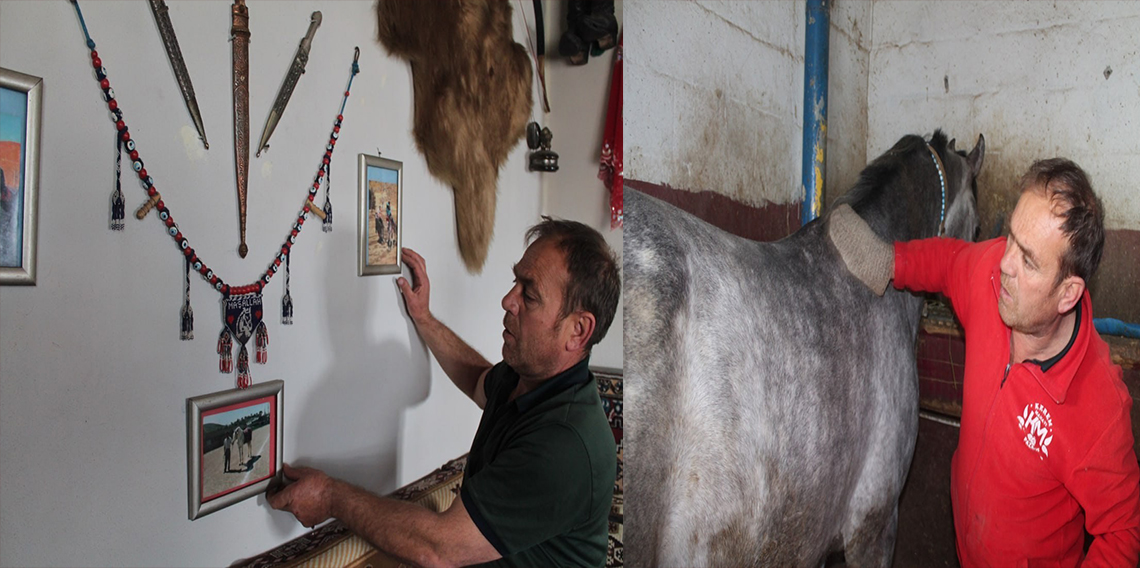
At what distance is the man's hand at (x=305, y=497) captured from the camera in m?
0.55

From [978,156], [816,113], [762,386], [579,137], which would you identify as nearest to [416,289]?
[579,137]

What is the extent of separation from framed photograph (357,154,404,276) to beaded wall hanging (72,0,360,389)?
0.04 meters

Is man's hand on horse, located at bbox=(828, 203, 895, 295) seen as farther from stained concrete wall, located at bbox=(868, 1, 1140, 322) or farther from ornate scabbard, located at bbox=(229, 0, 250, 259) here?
ornate scabbard, located at bbox=(229, 0, 250, 259)

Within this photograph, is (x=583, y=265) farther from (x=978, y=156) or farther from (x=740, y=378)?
(x=978, y=156)

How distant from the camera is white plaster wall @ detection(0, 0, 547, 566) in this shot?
44 cm

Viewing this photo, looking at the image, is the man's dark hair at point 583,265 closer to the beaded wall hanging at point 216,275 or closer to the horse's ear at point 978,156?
the beaded wall hanging at point 216,275

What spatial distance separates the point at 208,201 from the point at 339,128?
130 millimetres

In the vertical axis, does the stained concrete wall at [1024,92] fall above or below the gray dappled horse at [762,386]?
above

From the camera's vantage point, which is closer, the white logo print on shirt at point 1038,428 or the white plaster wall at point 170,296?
the white plaster wall at point 170,296

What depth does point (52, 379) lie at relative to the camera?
444mm

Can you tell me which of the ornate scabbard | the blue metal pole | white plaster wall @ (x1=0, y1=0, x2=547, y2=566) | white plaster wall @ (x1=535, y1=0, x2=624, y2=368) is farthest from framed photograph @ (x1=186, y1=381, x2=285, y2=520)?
the blue metal pole

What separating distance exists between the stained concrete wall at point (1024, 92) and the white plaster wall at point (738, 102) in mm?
34

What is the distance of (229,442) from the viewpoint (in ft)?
1.69

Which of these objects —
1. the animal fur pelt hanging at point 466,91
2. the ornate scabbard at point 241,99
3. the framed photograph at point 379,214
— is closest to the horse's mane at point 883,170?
the animal fur pelt hanging at point 466,91
